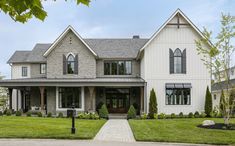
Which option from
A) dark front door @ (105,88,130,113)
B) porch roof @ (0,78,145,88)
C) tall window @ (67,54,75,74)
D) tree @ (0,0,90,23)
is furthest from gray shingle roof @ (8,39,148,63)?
tree @ (0,0,90,23)

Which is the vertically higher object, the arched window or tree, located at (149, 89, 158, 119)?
the arched window

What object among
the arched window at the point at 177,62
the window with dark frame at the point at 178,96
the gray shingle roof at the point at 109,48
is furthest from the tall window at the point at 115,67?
the window with dark frame at the point at 178,96

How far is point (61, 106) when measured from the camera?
32.0 m

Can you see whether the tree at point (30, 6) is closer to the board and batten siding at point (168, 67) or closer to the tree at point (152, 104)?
the tree at point (152, 104)

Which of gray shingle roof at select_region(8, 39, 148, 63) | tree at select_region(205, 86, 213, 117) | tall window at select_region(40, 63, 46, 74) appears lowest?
tree at select_region(205, 86, 213, 117)

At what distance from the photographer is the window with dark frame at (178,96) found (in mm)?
29922

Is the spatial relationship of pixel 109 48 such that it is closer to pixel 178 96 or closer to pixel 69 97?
pixel 69 97

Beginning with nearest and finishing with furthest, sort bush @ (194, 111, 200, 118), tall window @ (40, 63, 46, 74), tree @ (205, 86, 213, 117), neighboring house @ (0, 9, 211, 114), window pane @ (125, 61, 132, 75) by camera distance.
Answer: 1. bush @ (194, 111, 200, 118)
2. tree @ (205, 86, 213, 117)
3. neighboring house @ (0, 9, 211, 114)
4. window pane @ (125, 61, 132, 75)
5. tall window @ (40, 63, 46, 74)

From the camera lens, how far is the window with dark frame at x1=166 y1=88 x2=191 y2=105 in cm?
2992

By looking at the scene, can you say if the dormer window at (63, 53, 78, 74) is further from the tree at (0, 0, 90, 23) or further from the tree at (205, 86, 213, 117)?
the tree at (0, 0, 90, 23)

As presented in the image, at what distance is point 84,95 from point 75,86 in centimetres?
196

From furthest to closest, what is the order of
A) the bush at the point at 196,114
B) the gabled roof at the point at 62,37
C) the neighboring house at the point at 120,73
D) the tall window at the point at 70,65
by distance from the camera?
1. the tall window at the point at 70,65
2. the gabled roof at the point at 62,37
3. the neighboring house at the point at 120,73
4. the bush at the point at 196,114

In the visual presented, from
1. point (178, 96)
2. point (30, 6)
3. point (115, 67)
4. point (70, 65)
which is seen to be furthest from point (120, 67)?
point (30, 6)

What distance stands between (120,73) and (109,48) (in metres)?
3.10
